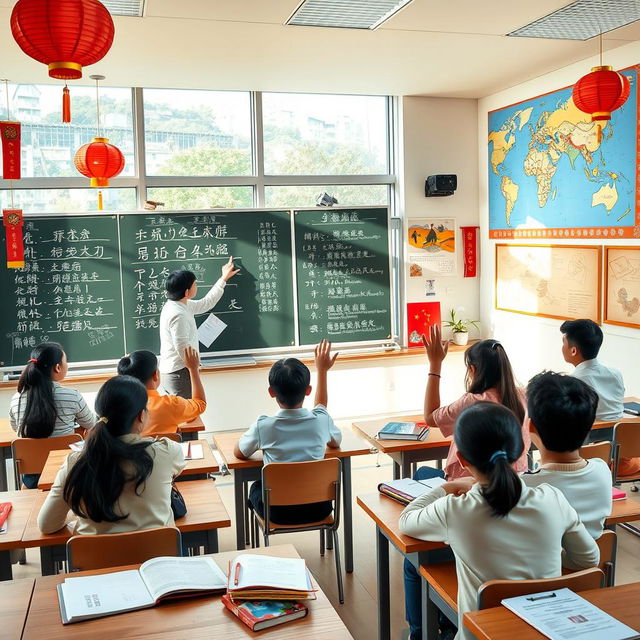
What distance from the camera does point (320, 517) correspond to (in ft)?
10.2

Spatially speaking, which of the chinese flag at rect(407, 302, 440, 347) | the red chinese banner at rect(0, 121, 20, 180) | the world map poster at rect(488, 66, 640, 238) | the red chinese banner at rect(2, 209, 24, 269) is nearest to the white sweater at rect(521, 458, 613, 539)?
the world map poster at rect(488, 66, 640, 238)

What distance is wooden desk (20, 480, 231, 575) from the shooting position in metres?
2.29

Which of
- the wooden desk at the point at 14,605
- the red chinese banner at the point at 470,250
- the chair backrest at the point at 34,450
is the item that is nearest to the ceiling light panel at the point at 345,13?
the chair backrest at the point at 34,450

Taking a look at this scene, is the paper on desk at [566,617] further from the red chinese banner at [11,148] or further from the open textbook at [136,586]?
the red chinese banner at [11,148]

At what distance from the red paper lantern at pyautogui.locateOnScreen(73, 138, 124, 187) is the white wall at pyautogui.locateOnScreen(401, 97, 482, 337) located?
260 cm

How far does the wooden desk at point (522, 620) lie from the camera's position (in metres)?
1.55

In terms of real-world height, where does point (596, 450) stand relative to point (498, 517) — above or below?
below

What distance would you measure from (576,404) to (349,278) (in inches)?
163

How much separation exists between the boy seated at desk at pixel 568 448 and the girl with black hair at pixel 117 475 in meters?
1.13

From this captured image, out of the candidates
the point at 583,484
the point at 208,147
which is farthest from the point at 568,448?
the point at 208,147

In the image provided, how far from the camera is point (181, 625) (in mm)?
1623

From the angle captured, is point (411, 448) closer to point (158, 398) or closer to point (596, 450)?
point (596, 450)

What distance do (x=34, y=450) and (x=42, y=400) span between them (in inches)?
9.7

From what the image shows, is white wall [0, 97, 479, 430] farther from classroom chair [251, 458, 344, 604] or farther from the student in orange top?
classroom chair [251, 458, 344, 604]
